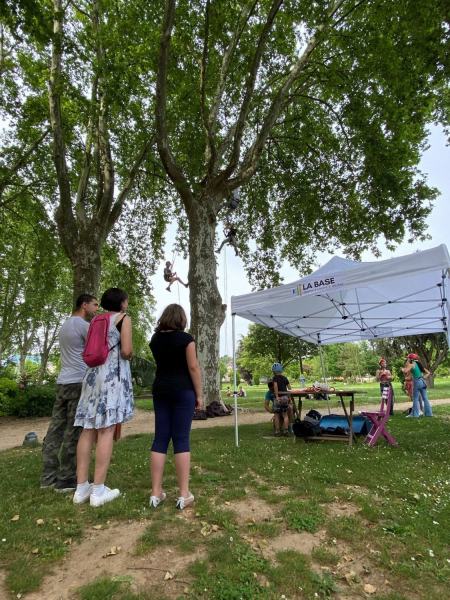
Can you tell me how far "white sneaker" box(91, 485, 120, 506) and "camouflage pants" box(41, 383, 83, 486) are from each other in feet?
1.97

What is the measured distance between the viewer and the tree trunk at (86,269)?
10.4 m

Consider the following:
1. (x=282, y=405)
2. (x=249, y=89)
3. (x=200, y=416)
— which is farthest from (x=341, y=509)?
(x=249, y=89)

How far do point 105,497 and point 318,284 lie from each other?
4376mm

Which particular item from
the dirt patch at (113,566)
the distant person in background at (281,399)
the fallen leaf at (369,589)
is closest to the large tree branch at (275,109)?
the distant person in background at (281,399)

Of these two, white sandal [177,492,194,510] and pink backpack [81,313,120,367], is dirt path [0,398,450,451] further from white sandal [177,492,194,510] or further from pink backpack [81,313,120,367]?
pink backpack [81,313,120,367]

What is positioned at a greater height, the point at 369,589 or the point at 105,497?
the point at 105,497

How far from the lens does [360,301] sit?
9.09 metres

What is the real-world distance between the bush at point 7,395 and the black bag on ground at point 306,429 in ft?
38.2

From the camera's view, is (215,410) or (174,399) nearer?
(174,399)

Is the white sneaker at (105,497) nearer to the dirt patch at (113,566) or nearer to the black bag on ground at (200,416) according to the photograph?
the dirt patch at (113,566)

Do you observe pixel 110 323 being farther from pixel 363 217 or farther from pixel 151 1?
pixel 363 217

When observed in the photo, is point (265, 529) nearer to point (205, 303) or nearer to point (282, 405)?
point (282, 405)

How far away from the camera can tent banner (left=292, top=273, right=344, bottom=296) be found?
228 inches

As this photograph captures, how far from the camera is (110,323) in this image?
141 inches
